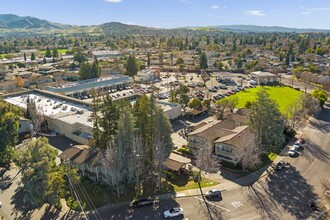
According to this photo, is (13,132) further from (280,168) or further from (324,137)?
(324,137)

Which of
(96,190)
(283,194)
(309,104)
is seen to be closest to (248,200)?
(283,194)

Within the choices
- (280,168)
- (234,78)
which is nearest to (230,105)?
(280,168)

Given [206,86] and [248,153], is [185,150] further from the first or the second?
[206,86]

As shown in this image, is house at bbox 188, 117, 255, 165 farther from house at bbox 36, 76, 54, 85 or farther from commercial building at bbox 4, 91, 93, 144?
house at bbox 36, 76, 54, 85

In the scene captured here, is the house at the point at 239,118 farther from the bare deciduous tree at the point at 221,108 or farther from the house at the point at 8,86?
the house at the point at 8,86

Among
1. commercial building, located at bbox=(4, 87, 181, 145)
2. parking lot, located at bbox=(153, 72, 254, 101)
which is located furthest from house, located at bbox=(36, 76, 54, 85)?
parking lot, located at bbox=(153, 72, 254, 101)

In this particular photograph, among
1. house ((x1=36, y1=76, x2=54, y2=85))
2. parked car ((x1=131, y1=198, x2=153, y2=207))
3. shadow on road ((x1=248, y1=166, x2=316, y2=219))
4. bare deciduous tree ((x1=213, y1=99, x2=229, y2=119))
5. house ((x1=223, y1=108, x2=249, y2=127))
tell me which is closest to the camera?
shadow on road ((x1=248, y1=166, x2=316, y2=219))
